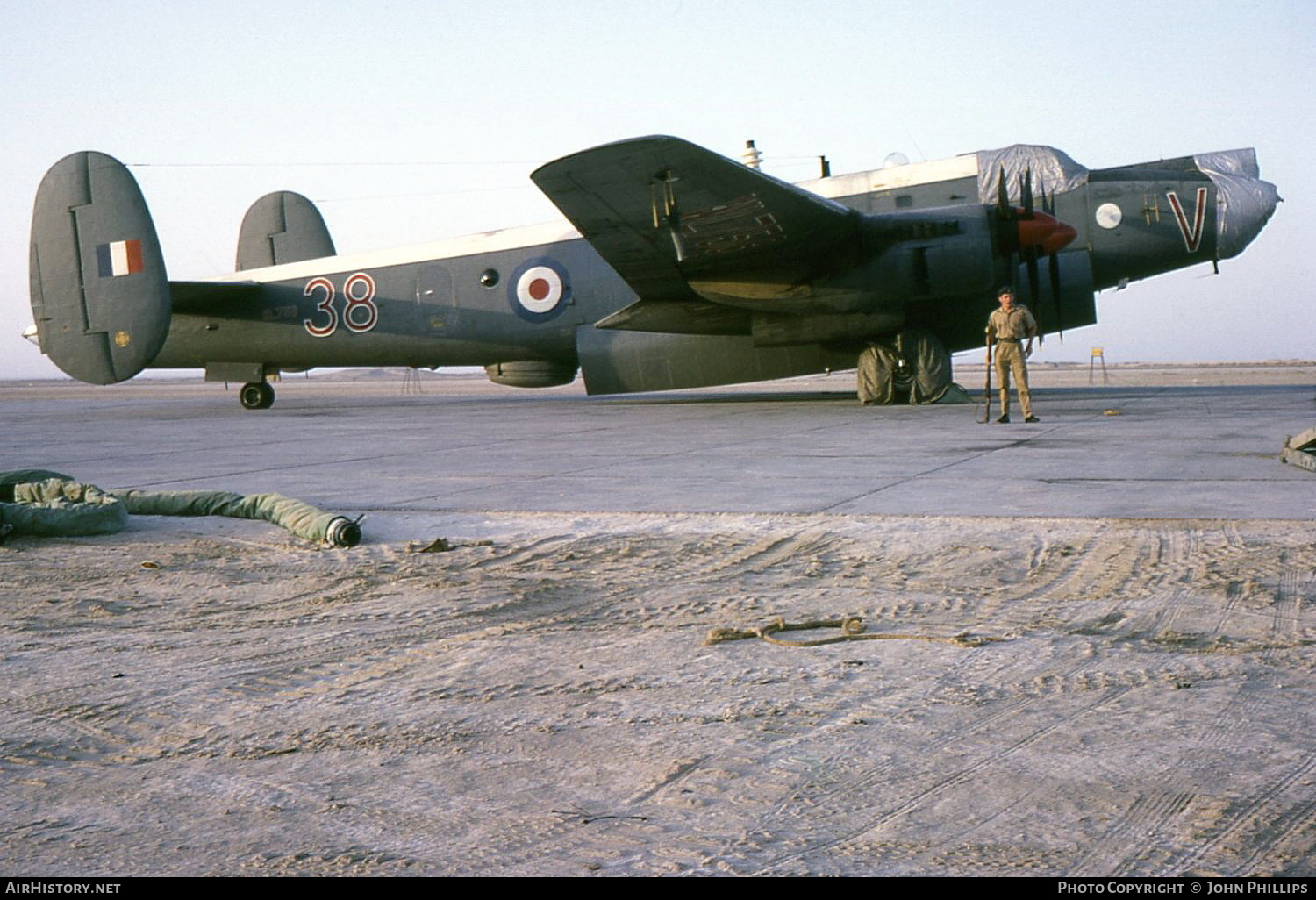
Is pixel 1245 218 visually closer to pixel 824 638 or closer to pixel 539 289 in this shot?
pixel 539 289

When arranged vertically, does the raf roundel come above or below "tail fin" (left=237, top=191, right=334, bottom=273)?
below

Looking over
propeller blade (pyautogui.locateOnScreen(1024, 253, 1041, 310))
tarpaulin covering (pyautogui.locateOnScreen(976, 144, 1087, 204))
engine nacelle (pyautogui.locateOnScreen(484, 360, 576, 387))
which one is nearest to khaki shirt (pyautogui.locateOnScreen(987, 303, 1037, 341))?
propeller blade (pyautogui.locateOnScreen(1024, 253, 1041, 310))

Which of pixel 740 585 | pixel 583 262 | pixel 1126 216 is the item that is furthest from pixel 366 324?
Answer: pixel 740 585

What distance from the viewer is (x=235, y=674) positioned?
3.69m

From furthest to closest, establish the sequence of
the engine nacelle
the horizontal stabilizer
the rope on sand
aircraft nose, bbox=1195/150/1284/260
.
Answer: the horizontal stabilizer, the engine nacelle, aircraft nose, bbox=1195/150/1284/260, the rope on sand

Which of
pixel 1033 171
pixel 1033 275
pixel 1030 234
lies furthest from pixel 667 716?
pixel 1033 171

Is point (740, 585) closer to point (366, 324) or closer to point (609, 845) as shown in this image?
point (609, 845)

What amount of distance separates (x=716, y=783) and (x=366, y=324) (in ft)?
69.3

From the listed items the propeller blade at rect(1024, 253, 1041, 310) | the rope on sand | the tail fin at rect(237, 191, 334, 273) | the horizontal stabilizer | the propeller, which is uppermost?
the tail fin at rect(237, 191, 334, 273)

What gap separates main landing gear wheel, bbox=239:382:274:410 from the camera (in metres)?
24.7

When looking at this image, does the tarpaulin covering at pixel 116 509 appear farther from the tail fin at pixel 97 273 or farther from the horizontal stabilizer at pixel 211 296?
the horizontal stabilizer at pixel 211 296

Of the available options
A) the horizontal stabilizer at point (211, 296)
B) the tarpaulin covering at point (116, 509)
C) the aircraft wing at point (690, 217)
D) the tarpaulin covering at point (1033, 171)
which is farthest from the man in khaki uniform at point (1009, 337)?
the horizontal stabilizer at point (211, 296)

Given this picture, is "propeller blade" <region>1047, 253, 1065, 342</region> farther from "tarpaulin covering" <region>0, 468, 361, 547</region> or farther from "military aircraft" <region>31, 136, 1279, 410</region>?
"tarpaulin covering" <region>0, 468, 361, 547</region>

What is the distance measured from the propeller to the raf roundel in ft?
26.0
